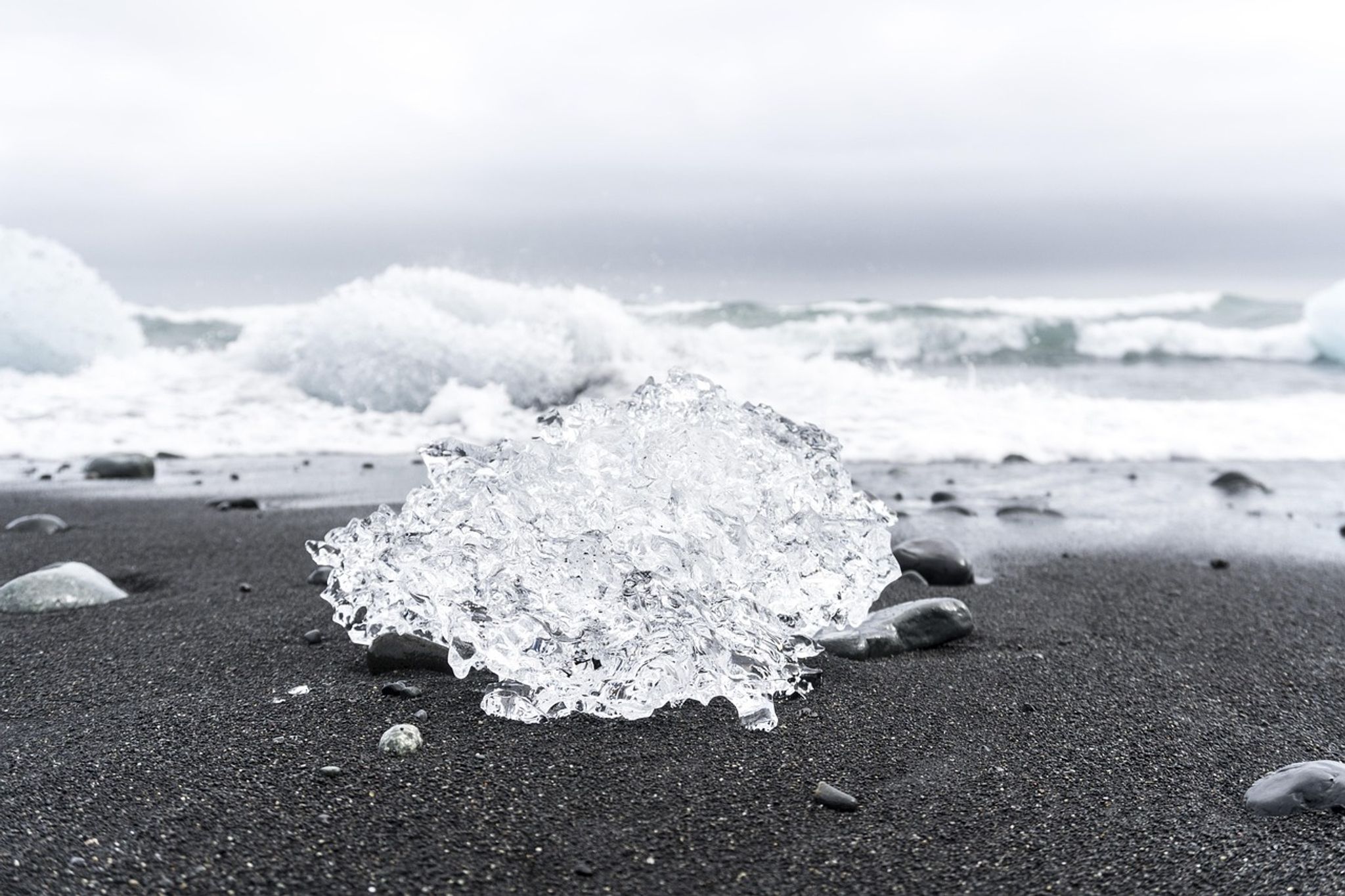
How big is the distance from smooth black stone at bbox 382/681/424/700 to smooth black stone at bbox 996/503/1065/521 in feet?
12.0

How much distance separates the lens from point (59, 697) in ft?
7.36

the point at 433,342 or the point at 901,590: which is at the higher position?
the point at 433,342

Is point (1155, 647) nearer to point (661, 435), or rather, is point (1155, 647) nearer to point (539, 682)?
point (661, 435)

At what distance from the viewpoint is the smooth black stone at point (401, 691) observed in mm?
2180

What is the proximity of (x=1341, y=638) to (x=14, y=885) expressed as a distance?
3.29 meters

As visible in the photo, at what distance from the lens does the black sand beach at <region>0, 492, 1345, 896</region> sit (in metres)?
1.52

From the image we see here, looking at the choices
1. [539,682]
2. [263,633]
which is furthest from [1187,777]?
[263,633]

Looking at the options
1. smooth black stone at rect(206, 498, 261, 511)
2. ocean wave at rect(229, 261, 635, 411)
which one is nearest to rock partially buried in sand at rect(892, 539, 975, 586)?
smooth black stone at rect(206, 498, 261, 511)

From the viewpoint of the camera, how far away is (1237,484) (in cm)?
630

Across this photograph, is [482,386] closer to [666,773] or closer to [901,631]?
[901,631]

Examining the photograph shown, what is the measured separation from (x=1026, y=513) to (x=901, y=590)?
6.85 feet

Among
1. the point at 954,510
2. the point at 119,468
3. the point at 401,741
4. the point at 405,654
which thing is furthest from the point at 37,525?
the point at 954,510

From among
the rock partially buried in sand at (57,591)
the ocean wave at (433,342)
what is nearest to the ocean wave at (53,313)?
the ocean wave at (433,342)

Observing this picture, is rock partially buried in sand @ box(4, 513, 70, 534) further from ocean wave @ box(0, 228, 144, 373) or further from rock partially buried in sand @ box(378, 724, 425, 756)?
ocean wave @ box(0, 228, 144, 373)
